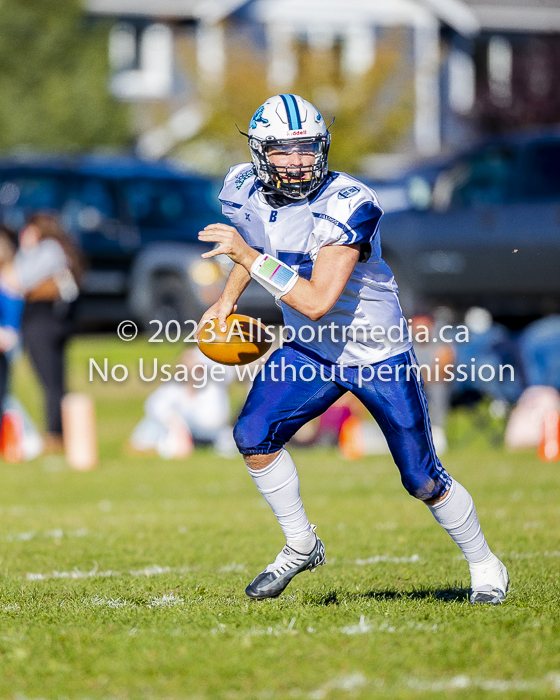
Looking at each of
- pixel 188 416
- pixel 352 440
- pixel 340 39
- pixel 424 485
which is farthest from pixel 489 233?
pixel 340 39

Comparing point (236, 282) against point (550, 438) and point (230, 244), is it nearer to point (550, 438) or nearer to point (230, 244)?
point (230, 244)

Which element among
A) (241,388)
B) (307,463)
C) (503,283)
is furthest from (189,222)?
(307,463)

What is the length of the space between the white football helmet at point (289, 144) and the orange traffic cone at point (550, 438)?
639cm

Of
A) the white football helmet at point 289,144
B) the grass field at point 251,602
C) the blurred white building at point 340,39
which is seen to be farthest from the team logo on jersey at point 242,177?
the blurred white building at point 340,39

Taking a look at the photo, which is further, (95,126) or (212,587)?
(95,126)

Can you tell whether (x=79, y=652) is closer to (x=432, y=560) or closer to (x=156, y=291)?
(x=432, y=560)

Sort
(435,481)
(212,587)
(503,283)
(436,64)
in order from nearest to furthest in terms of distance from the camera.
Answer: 1. (435,481)
2. (212,587)
3. (503,283)
4. (436,64)

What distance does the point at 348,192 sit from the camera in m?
4.42

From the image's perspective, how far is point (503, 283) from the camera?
40.9 ft

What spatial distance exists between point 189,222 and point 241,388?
2389 millimetres

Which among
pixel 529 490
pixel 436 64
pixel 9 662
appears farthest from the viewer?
pixel 436 64

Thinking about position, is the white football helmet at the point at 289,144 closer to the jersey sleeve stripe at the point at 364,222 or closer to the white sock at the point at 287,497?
the jersey sleeve stripe at the point at 364,222

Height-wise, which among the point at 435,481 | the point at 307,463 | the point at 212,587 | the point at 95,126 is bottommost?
the point at 307,463

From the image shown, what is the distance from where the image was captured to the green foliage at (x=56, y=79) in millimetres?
24766
